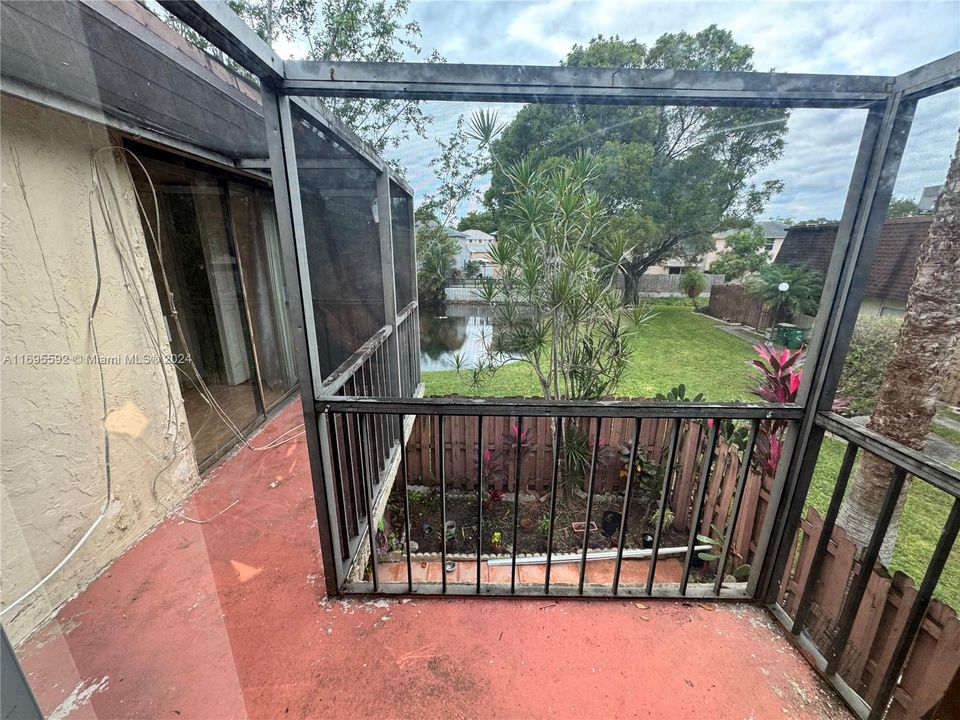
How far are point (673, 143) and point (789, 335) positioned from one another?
0.84 metres

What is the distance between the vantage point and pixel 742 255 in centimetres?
128

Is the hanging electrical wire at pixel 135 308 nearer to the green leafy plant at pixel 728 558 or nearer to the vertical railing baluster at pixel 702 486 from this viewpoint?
the vertical railing baluster at pixel 702 486

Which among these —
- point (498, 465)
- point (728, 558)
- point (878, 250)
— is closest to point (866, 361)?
point (878, 250)

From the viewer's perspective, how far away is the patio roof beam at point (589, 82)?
1.09 meters

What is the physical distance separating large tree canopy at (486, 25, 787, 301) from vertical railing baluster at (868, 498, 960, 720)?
1036mm

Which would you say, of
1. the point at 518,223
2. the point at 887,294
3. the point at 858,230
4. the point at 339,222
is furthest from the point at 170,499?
the point at 887,294

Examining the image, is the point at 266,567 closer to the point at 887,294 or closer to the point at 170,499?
the point at 170,499

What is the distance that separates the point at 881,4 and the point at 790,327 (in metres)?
1.02

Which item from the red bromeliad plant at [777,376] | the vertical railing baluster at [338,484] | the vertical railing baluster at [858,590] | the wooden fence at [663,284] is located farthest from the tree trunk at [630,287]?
the vertical railing baluster at [338,484]

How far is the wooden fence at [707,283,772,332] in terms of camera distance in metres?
1.33

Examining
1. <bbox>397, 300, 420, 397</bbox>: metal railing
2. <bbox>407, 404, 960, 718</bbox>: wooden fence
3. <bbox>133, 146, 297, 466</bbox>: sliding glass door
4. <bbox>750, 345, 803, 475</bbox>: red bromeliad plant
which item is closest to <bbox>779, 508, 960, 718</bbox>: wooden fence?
<bbox>407, 404, 960, 718</bbox>: wooden fence

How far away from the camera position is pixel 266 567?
5.57ft

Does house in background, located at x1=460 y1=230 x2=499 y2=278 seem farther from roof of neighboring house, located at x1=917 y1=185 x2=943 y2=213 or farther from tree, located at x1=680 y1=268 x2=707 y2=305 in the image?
roof of neighboring house, located at x1=917 y1=185 x2=943 y2=213

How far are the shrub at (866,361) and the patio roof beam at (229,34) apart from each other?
2025 mm
